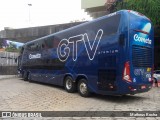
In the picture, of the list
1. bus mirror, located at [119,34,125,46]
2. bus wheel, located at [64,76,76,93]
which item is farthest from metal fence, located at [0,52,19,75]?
bus mirror, located at [119,34,125,46]

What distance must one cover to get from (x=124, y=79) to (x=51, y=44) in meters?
7.01

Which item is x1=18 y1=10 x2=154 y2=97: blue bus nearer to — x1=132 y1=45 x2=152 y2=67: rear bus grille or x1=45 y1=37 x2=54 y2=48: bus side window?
x1=132 y1=45 x2=152 y2=67: rear bus grille

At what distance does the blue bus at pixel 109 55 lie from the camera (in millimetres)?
10062

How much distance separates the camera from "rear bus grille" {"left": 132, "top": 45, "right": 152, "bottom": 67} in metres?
10.3

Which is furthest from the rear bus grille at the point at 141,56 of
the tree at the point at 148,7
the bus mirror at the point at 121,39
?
the tree at the point at 148,7

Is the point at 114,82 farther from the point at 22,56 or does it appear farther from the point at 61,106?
the point at 22,56

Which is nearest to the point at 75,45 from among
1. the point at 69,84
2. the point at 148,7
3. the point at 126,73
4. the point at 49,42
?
the point at 69,84

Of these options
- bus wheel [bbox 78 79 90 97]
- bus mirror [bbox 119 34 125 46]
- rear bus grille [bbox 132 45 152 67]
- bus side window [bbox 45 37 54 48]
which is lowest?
bus wheel [bbox 78 79 90 97]

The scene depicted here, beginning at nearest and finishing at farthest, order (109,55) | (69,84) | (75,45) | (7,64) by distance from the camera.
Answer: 1. (109,55)
2. (75,45)
3. (69,84)
4. (7,64)

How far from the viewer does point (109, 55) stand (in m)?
10.6

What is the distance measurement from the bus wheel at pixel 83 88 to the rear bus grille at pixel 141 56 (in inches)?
110

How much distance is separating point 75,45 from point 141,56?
3660 mm

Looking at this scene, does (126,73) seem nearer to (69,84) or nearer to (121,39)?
(121,39)

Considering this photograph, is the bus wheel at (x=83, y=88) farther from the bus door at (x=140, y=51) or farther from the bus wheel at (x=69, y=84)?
the bus door at (x=140, y=51)
